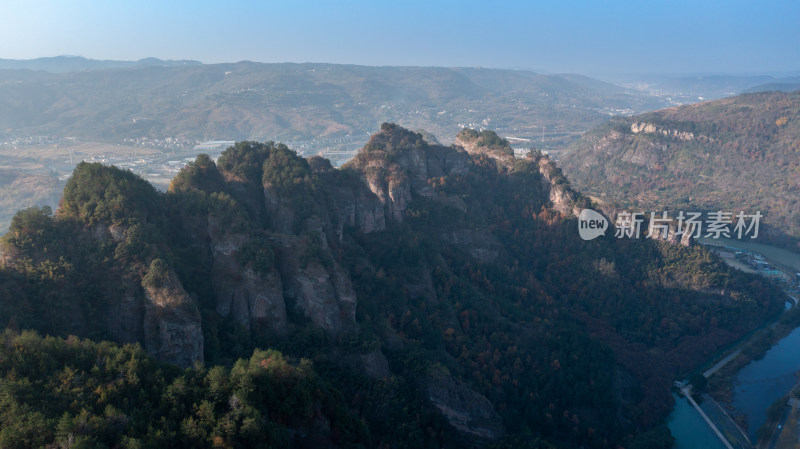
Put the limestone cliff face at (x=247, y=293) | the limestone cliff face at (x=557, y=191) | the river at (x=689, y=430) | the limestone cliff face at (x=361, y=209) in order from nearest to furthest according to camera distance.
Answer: the limestone cliff face at (x=247, y=293)
the river at (x=689, y=430)
the limestone cliff face at (x=361, y=209)
the limestone cliff face at (x=557, y=191)

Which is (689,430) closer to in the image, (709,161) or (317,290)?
(317,290)

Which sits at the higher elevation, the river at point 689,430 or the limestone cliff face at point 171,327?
the limestone cliff face at point 171,327

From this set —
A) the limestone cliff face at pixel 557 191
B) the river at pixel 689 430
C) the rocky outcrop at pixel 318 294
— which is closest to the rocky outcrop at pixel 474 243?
the limestone cliff face at pixel 557 191

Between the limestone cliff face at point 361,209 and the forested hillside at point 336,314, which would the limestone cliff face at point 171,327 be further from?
the limestone cliff face at point 361,209

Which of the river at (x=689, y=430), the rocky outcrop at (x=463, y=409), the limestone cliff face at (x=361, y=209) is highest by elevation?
the limestone cliff face at (x=361, y=209)

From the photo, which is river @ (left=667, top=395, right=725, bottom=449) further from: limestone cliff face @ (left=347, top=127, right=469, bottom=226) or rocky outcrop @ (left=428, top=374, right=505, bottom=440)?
limestone cliff face @ (left=347, top=127, right=469, bottom=226)

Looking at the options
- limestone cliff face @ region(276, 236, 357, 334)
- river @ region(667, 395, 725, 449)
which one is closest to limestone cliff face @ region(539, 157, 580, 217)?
river @ region(667, 395, 725, 449)

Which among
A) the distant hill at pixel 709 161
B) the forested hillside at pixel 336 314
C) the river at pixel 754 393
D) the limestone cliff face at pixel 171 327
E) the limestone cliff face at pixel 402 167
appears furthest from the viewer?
the distant hill at pixel 709 161
